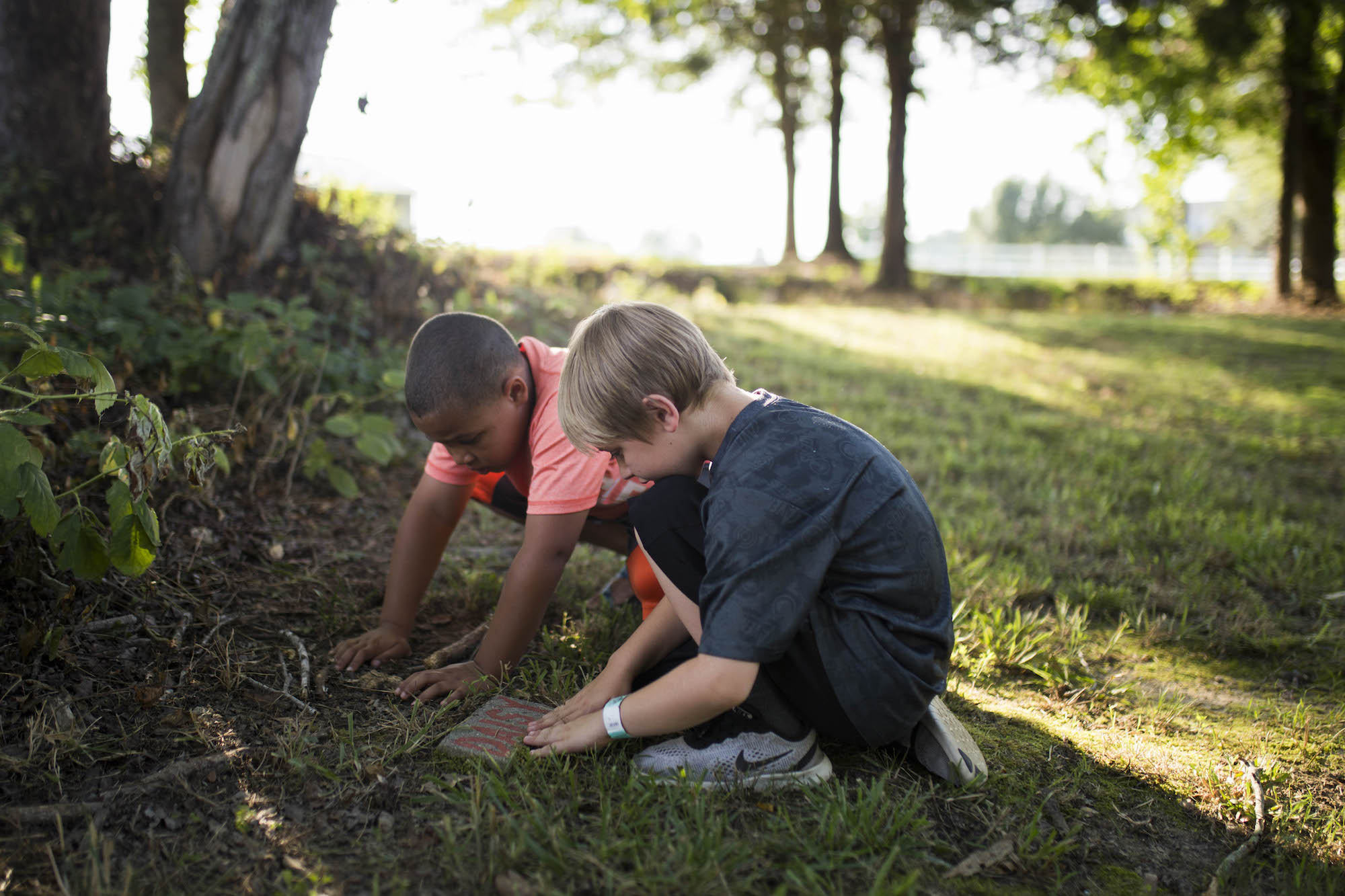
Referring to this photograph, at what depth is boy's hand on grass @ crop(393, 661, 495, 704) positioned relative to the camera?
218cm

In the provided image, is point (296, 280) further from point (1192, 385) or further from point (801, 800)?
point (1192, 385)

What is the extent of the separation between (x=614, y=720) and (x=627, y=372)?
707mm

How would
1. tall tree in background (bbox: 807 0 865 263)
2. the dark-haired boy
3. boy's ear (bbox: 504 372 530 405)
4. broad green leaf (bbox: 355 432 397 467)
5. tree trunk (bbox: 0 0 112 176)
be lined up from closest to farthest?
the dark-haired boy
boy's ear (bbox: 504 372 530 405)
broad green leaf (bbox: 355 432 397 467)
tree trunk (bbox: 0 0 112 176)
tall tree in background (bbox: 807 0 865 263)

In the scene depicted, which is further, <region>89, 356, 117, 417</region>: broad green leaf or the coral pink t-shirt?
the coral pink t-shirt

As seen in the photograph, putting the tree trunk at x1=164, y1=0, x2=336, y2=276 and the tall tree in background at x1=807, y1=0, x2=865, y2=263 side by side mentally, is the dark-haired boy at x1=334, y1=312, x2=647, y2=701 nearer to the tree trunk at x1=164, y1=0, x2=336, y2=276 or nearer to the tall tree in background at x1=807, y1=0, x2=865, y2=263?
the tree trunk at x1=164, y1=0, x2=336, y2=276

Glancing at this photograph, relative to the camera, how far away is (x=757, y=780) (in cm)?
184

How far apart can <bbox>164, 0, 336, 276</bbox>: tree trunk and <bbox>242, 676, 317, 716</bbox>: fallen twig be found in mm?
2907

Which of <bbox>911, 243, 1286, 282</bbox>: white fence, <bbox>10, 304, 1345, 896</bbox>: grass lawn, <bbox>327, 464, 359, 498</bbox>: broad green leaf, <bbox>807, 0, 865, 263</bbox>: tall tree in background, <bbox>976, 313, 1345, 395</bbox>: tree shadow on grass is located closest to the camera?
<bbox>10, 304, 1345, 896</bbox>: grass lawn

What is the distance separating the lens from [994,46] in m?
14.0

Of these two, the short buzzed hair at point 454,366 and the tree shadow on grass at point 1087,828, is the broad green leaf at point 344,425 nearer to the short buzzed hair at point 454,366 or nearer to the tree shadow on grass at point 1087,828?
the short buzzed hair at point 454,366

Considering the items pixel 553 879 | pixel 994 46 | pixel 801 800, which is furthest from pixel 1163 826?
pixel 994 46

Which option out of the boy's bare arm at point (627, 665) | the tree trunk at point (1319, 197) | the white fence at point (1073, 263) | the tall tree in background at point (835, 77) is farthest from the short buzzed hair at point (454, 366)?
the white fence at point (1073, 263)

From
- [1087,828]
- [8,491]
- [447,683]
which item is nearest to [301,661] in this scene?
[447,683]

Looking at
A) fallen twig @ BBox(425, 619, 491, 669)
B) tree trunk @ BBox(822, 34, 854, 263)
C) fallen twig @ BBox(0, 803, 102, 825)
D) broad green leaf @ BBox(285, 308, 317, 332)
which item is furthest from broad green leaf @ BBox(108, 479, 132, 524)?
tree trunk @ BBox(822, 34, 854, 263)
